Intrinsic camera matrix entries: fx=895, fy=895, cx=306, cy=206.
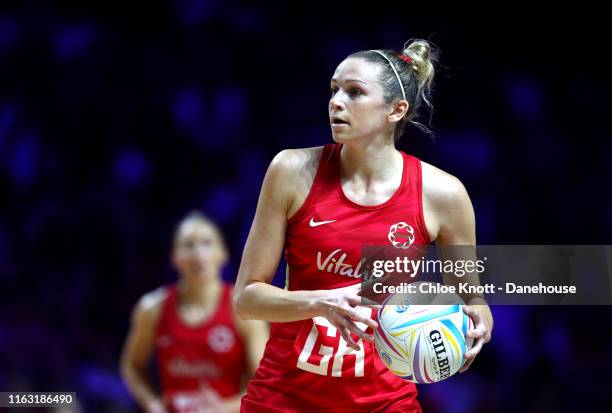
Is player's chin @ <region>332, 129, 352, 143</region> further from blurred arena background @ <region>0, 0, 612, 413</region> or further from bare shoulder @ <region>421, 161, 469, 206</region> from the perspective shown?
blurred arena background @ <region>0, 0, 612, 413</region>

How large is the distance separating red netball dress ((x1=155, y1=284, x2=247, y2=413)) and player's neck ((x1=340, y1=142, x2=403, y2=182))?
169 centimetres

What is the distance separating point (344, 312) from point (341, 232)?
15.4 inches

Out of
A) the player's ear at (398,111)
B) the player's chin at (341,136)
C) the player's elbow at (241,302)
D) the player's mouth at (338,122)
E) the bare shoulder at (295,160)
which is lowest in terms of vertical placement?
the player's elbow at (241,302)

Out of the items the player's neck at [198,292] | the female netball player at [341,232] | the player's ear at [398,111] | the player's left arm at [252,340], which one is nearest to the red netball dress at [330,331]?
the female netball player at [341,232]

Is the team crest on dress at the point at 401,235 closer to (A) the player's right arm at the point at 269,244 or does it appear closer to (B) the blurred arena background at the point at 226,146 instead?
(A) the player's right arm at the point at 269,244

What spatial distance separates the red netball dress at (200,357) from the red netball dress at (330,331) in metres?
1.58

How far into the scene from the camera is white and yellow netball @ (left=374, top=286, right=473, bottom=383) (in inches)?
92.7

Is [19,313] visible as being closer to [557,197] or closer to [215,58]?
[215,58]

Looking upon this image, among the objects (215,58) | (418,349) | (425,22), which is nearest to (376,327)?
(418,349)

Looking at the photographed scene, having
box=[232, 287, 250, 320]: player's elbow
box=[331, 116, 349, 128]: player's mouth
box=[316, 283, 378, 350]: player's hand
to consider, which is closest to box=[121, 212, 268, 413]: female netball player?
box=[232, 287, 250, 320]: player's elbow

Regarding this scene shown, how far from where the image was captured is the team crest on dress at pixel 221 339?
13.7ft

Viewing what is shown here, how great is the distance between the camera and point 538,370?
5.05 meters

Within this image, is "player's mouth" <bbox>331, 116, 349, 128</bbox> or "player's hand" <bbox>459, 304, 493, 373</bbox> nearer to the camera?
"player's hand" <bbox>459, 304, 493, 373</bbox>

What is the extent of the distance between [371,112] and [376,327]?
681mm
